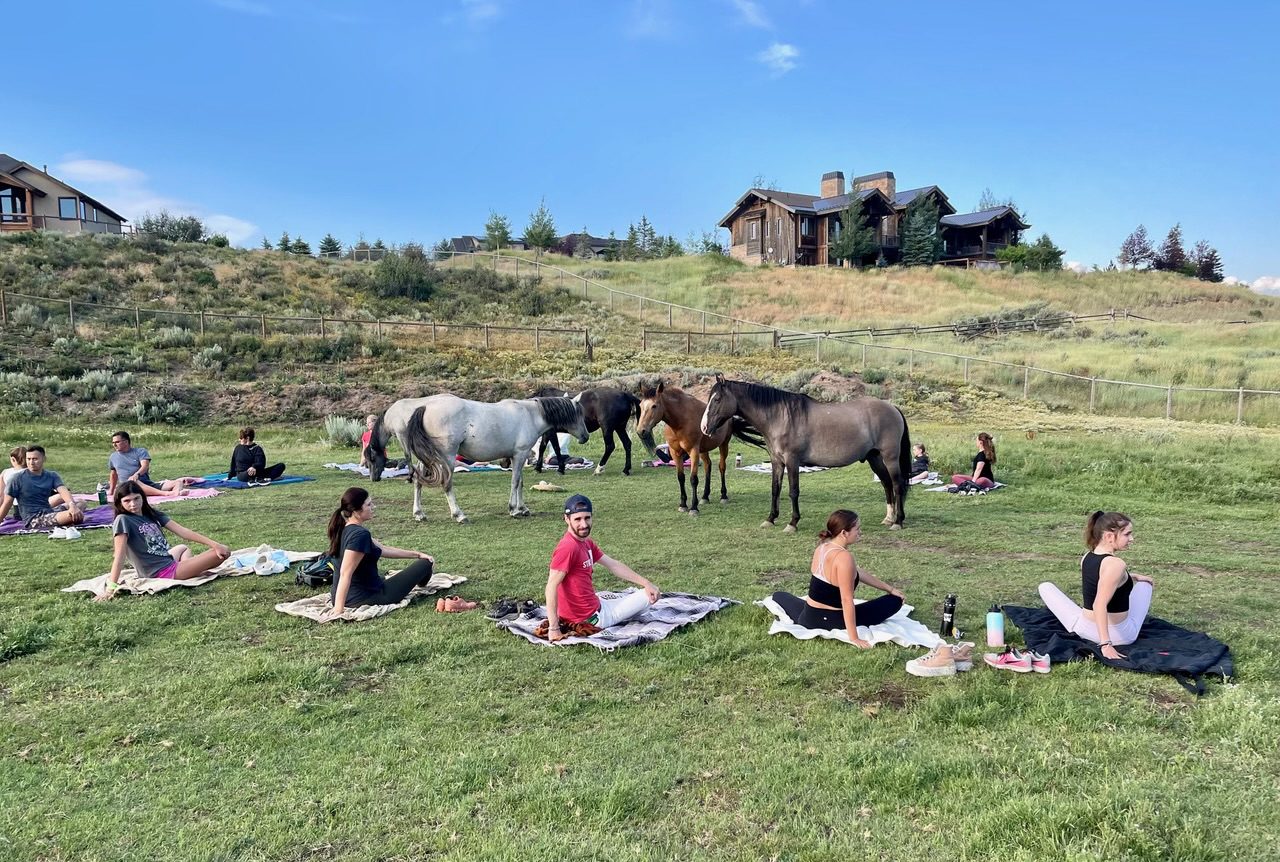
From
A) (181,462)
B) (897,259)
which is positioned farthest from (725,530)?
(897,259)

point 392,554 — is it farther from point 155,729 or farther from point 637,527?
point 637,527

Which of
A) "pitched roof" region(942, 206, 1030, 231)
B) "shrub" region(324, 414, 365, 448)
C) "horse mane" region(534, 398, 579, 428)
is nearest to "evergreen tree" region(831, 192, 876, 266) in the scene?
"pitched roof" region(942, 206, 1030, 231)

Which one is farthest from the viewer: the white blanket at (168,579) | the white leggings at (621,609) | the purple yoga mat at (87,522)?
the purple yoga mat at (87,522)

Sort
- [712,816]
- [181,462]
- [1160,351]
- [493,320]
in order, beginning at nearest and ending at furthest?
[712,816], [181,462], [1160,351], [493,320]

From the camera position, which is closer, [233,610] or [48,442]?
[233,610]

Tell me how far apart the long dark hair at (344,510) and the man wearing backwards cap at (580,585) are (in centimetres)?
185

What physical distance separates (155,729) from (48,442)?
59.9 feet

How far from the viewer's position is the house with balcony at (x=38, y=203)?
153 ft

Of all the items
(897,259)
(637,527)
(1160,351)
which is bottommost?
(637,527)

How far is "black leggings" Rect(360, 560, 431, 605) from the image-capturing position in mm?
6688

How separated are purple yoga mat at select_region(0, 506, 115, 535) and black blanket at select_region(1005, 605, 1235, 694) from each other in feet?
34.6

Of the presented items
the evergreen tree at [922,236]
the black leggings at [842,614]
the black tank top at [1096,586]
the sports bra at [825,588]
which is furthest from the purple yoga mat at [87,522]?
the evergreen tree at [922,236]

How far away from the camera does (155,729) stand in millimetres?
4398

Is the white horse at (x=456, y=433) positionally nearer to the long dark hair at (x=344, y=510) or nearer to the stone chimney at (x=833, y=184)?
the long dark hair at (x=344, y=510)
